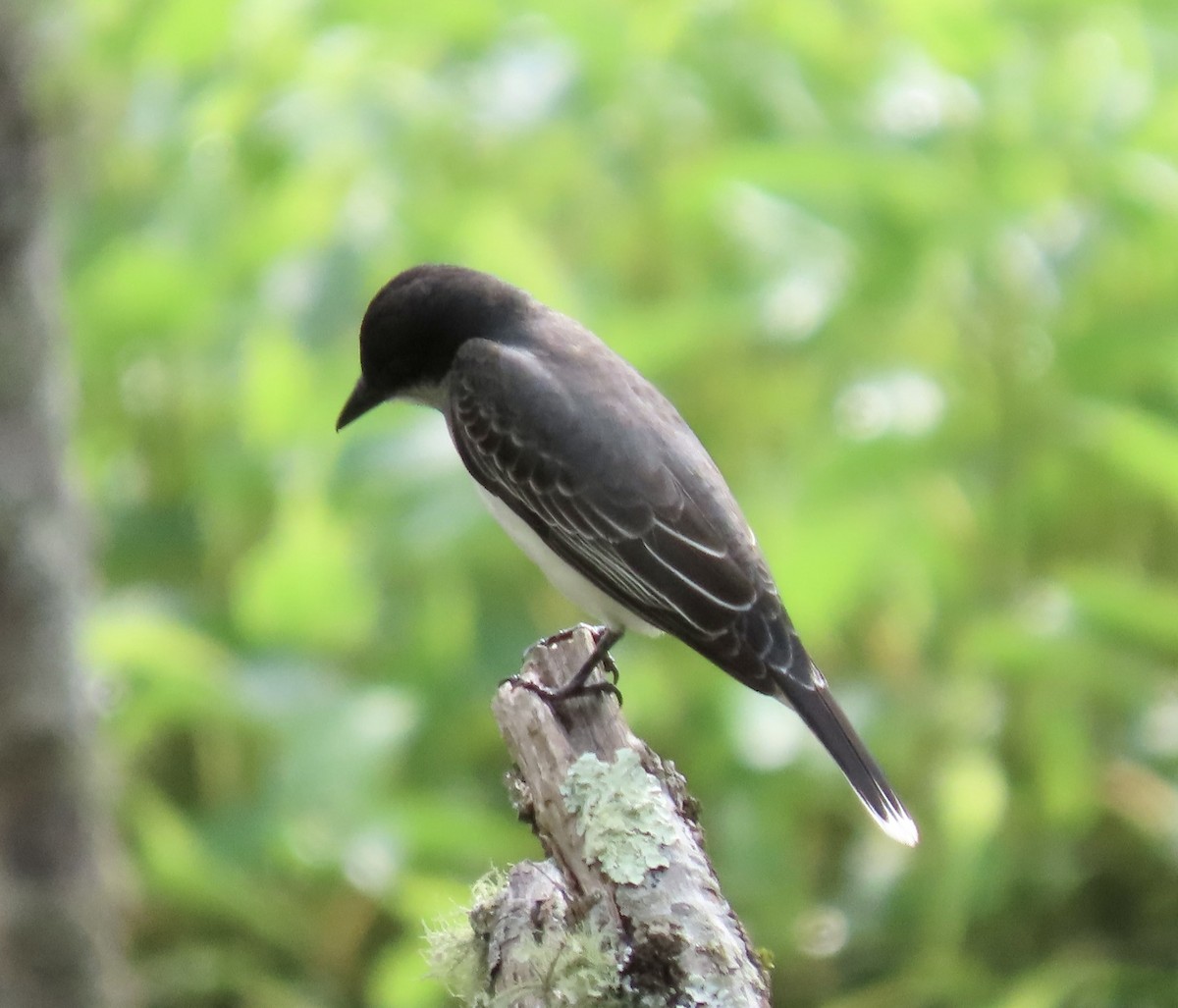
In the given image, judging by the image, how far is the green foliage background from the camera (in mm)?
4312

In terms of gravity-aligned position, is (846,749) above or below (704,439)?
below

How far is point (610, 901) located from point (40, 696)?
2275mm

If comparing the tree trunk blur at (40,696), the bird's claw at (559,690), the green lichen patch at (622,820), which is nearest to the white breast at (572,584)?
the bird's claw at (559,690)

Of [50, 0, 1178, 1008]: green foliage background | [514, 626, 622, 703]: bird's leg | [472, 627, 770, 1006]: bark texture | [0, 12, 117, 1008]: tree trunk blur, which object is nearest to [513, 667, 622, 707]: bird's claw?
[514, 626, 622, 703]: bird's leg

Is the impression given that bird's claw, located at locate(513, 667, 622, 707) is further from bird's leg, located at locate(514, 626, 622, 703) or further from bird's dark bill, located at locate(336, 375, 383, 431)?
bird's dark bill, located at locate(336, 375, 383, 431)

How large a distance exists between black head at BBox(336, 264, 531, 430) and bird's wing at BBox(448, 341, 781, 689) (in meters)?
0.17

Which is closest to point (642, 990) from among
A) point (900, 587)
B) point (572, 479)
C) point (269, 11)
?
point (572, 479)

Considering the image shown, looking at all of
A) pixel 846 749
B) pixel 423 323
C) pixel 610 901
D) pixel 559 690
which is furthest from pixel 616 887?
pixel 423 323

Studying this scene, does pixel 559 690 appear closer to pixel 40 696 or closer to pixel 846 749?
pixel 846 749

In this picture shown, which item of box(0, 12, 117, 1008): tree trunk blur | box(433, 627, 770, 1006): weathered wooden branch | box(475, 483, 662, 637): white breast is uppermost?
box(0, 12, 117, 1008): tree trunk blur

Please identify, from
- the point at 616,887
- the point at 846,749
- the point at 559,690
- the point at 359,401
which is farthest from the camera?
the point at 359,401

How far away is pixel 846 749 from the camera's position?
3.11 m

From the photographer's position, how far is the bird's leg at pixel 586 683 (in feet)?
8.98

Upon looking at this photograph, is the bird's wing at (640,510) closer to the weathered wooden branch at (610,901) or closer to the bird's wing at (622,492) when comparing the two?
the bird's wing at (622,492)
